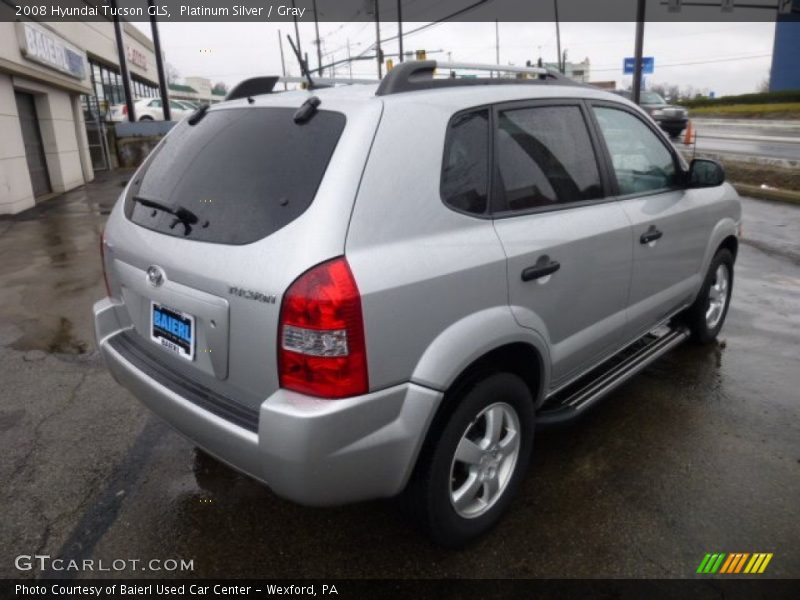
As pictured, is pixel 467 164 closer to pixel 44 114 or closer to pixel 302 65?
pixel 302 65

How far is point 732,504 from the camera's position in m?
2.74

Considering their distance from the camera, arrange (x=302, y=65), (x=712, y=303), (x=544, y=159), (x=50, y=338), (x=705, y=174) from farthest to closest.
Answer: (x=50, y=338) → (x=712, y=303) → (x=705, y=174) → (x=302, y=65) → (x=544, y=159)

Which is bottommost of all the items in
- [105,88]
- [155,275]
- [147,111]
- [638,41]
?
[155,275]

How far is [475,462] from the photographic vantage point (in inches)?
96.3

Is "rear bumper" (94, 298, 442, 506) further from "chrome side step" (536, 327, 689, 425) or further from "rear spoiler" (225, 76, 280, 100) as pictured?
"rear spoiler" (225, 76, 280, 100)

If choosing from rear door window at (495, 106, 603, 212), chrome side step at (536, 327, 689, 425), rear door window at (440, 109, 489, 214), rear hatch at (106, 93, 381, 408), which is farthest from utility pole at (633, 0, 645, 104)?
rear hatch at (106, 93, 381, 408)

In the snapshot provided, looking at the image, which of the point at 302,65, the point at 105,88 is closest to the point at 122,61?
the point at 105,88

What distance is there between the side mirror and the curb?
Answer: 7906 mm

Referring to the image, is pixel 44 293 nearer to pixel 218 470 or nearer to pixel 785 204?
pixel 218 470

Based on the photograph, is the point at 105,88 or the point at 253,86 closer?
the point at 253,86

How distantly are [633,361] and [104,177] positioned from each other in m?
18.7

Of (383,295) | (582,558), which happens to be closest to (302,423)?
(383,295)

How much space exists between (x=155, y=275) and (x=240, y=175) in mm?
515

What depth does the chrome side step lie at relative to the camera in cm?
285
